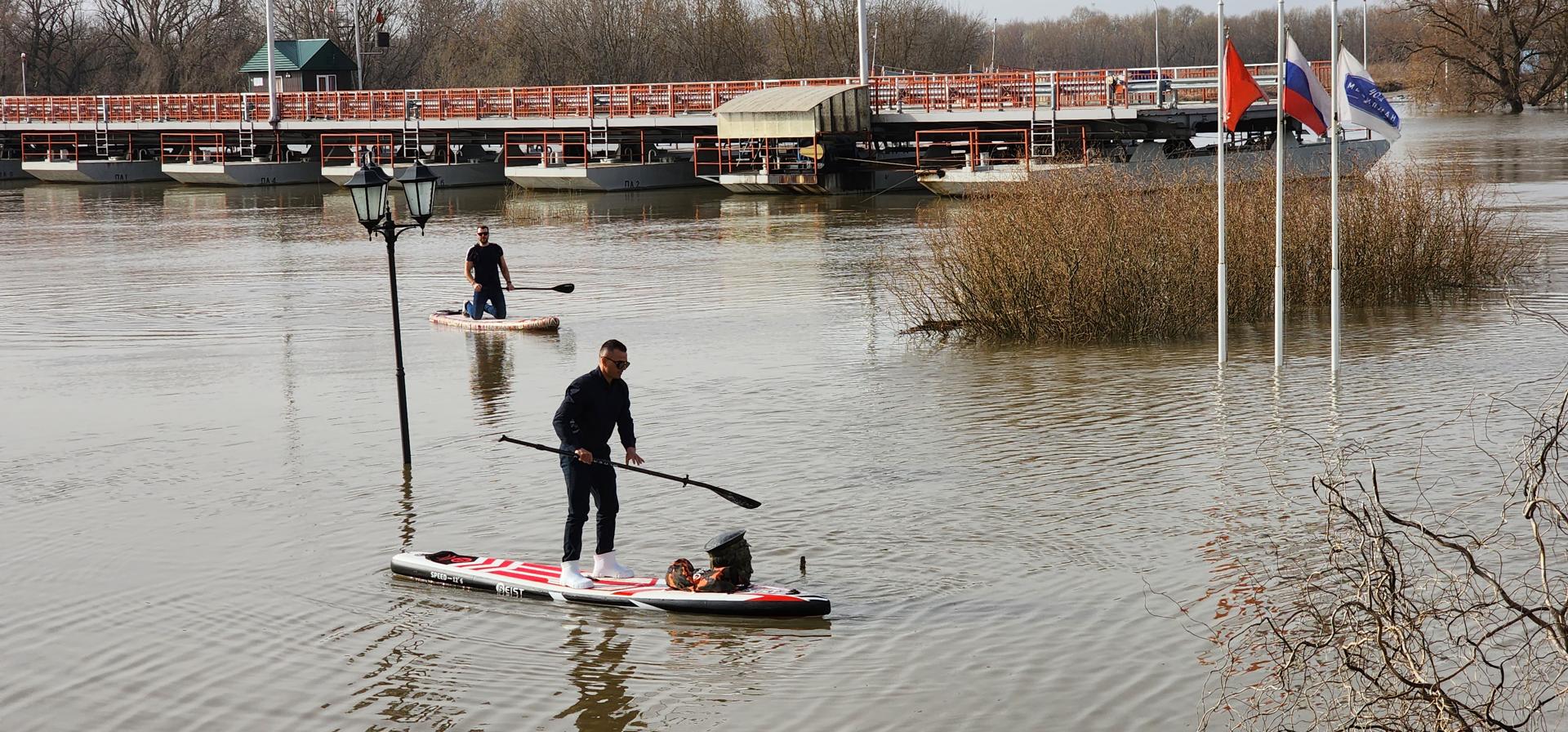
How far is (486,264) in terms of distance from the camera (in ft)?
73.9

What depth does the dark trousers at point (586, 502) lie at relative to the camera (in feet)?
32.1

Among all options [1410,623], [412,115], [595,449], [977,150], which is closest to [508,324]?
[595,449]

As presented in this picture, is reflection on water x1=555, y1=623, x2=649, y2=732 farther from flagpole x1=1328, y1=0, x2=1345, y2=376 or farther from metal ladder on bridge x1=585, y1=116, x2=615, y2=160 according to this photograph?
metal ladder on bridge x1=585, y1=116, x2=615, y2=160

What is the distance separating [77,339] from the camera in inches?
880

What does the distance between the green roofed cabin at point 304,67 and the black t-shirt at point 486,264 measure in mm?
63291

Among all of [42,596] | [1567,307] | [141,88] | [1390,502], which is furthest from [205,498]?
[141,88]

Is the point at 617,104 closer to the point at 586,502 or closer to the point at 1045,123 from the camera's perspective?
the point at 1045,123

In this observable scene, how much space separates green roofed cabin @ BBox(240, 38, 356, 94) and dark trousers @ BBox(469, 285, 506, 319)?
63469 mm

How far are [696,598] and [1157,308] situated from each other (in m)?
11.4

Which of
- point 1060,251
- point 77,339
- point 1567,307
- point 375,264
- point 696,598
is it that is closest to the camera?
point 696,598

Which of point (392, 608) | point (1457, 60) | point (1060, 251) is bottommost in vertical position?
point (392, 608)

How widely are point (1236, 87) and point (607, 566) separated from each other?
9.66 m

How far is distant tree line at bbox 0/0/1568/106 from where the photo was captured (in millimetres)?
90125

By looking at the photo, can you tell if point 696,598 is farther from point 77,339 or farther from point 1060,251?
Answer: point 77,339
